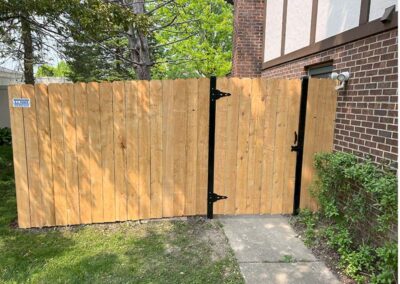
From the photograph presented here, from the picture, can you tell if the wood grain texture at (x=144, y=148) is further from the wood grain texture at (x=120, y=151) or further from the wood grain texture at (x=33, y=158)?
the wood grain texture at (x=33, y=158)

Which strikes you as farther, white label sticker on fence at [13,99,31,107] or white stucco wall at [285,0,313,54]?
white stucco wall at [285,0,313,54]

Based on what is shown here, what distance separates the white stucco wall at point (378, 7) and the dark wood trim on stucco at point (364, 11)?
0.14 feet

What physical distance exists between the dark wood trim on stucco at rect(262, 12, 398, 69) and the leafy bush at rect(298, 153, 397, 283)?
53.0 inches

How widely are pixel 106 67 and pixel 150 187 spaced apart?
48.7ft

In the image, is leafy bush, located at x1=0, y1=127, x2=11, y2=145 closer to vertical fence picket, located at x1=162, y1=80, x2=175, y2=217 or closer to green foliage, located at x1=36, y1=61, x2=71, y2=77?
green foliage, located at x1=36, y1=61, x2=71, y2=77

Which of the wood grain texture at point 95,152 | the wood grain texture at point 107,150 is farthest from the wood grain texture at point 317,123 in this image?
the wood grain texture at point 95,152

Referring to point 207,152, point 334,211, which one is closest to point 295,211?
point 334,211

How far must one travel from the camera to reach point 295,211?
13.8ft

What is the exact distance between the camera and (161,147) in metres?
3.89

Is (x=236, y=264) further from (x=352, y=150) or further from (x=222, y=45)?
(x=222, y=45)

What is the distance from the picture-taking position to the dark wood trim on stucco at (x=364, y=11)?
3383mm

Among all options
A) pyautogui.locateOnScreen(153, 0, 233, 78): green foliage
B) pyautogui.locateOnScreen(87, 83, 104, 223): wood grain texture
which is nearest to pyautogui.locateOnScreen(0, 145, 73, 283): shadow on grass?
pyautogui.locateOnScreen(87, 83, 104, 223): wood grain texture

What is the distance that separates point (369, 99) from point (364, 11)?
40.4 inches

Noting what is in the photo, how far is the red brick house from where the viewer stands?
2.95 m
